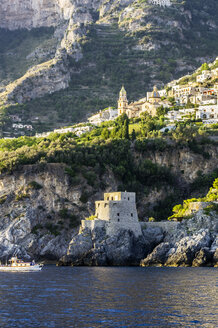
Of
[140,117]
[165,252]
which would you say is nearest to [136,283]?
[165,252]

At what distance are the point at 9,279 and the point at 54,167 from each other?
38533mm

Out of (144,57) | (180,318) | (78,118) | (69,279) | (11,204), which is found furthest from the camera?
(144,57)

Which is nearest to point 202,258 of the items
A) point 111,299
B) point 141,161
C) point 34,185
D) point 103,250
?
point 103,250

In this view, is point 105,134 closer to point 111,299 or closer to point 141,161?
point 141,161

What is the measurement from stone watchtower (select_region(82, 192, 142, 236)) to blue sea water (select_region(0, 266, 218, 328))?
1315 centimetres

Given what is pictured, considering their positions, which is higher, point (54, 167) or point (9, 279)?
point (54, 167)

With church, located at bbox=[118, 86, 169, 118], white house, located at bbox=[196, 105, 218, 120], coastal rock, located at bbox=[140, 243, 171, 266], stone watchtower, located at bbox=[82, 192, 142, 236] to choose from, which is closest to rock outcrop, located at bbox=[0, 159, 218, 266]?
coastal rock, located at bbox=[140, 243, 171, 266]

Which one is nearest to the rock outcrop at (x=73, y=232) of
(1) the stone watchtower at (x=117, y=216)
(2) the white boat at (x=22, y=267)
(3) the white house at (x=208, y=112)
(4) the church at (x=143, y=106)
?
(1) the stone watchtower at (x=117, y=216)

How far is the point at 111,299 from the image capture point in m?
48.1

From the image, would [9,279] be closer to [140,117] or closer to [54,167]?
[54,167]

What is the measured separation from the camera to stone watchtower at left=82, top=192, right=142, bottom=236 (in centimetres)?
8069

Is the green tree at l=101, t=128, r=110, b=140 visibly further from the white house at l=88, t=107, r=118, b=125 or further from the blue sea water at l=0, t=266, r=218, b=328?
the blue sea water at l=0, t=266, r=218, b=328

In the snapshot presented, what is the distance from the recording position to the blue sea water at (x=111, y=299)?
4062 cm

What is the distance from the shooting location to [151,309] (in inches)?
1741
